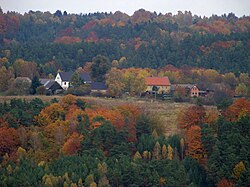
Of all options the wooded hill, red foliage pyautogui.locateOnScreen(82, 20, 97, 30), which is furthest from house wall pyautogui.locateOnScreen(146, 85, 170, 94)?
red foliage pyautogui.locateOnScreen(82, 20, 97, 30)

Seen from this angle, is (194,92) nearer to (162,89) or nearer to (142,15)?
(162,89)

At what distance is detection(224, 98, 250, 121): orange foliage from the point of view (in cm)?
3662

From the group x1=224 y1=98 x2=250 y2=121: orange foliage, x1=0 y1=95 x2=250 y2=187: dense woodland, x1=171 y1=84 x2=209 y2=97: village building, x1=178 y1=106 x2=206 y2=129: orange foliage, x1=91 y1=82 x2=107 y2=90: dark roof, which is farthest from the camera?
x1=171 y1=84 x2=209 y2=97: village building

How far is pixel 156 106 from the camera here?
45.8 m

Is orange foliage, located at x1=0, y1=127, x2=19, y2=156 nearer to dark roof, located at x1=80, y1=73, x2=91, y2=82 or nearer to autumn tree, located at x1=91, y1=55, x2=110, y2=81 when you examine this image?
dark roof, located at x1=80, y1=73, x2=91, y2=82

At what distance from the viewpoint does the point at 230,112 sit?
3728 centimetres

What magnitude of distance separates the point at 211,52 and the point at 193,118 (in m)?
33.6

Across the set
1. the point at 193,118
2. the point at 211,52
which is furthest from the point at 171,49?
the point at 193,118

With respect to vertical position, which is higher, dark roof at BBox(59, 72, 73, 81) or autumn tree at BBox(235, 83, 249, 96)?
dark roof at BBox(59, 72, 73, 81)

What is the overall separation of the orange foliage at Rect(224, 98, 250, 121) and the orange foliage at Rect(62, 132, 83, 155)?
9244mm

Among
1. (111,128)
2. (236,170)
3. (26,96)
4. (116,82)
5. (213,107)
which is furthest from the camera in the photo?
(116,82)

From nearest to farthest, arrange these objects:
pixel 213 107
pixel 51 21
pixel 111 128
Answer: pixel 111 128
pixel 213 107
pixel 51 21

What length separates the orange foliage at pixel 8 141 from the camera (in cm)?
3581

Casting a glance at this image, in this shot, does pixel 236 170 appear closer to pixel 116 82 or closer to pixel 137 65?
pixel 116 82
